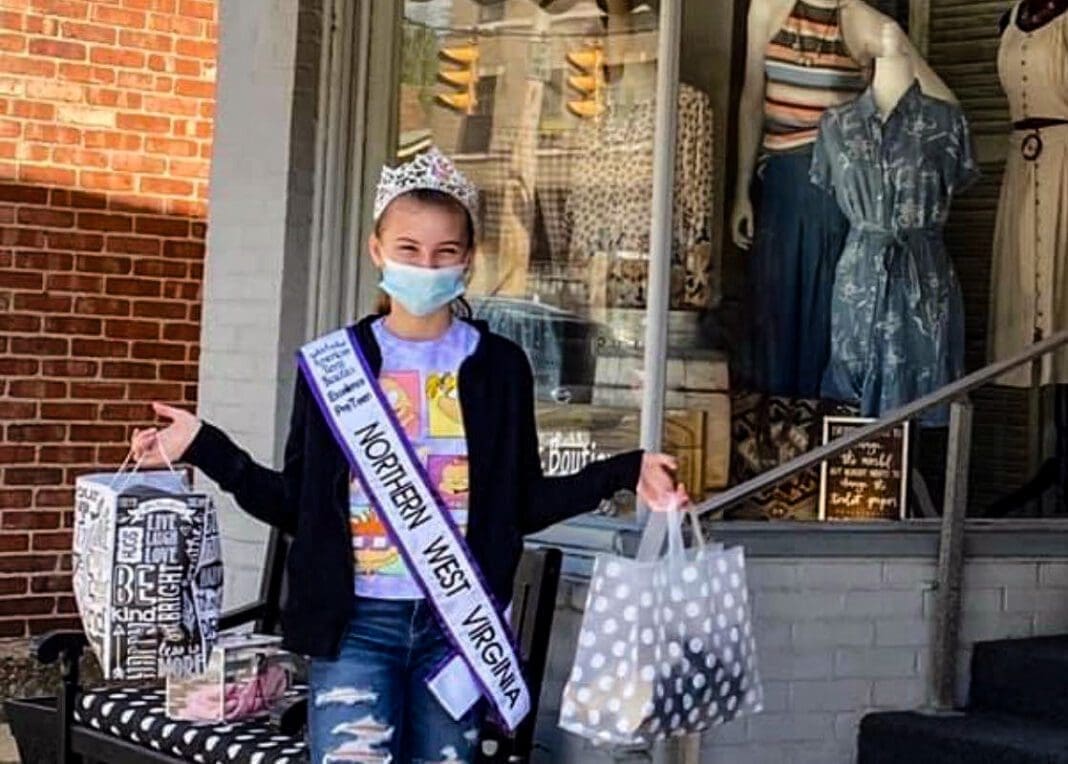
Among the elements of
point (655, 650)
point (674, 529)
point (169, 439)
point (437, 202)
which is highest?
point (437, 202)

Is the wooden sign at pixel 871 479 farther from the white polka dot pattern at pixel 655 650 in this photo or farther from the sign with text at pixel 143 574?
the sign with text at pixel 143 574

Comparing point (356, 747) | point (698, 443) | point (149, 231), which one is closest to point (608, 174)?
point (698, 443)

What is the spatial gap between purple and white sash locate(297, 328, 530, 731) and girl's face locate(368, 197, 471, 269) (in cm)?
17

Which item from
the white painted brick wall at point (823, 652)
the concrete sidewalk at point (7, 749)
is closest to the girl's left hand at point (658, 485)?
the white painted brick wall at point (823, 652)

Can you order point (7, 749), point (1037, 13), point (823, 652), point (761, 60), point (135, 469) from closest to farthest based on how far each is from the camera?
point (135, 469) < point (823, 652) < point (761, 60) < point (1037, 13) < point (7, 749)

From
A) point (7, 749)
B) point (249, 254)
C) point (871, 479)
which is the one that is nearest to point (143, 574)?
point (871, 479)

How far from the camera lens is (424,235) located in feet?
10.9

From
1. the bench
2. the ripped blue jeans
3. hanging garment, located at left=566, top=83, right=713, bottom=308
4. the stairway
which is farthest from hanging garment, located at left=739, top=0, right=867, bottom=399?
the ripped blue jeans

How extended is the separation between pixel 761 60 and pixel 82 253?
3011 millimetres

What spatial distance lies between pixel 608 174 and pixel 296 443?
1967 mm

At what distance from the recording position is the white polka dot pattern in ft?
10.9

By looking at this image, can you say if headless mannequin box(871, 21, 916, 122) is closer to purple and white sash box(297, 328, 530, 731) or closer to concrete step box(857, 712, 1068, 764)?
concrete step box(857, 712, 1068, 764)

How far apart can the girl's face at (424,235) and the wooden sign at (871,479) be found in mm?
1833

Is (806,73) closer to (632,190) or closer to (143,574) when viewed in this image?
(632,190)
